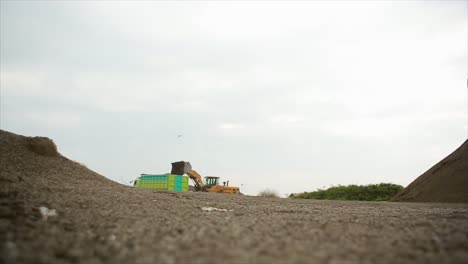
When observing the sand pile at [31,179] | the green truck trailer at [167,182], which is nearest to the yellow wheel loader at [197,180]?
the green truck trailer at [167,182]

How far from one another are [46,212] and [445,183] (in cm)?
1264

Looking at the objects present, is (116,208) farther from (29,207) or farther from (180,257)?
(180,257)

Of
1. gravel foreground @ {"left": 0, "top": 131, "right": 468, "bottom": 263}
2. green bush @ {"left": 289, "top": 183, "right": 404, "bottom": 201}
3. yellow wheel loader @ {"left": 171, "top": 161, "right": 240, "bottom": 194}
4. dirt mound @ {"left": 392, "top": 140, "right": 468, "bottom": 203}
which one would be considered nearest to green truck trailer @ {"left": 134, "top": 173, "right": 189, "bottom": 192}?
yellow wheel loader @ {"left": 171, "top": 161, "right": 240, "bottom": 194}

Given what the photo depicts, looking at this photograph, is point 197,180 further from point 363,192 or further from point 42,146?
point 42,146

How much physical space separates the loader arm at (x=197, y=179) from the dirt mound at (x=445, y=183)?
12089mm

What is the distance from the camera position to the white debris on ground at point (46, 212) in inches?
98.0

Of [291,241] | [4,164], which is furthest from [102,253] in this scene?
[4,164]

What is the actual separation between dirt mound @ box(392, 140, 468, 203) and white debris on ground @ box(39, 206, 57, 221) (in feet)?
37.7

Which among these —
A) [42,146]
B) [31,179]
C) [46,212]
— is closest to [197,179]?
[42,146]

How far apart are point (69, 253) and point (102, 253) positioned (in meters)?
0.19

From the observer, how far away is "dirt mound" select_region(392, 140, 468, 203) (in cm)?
940

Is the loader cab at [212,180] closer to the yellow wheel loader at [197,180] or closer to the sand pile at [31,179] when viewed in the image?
the yellow wheel loader at [197,180]

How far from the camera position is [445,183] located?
10.2 m

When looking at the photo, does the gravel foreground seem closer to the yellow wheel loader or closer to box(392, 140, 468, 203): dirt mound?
box(392, 140, 468, 203): dirt mound
